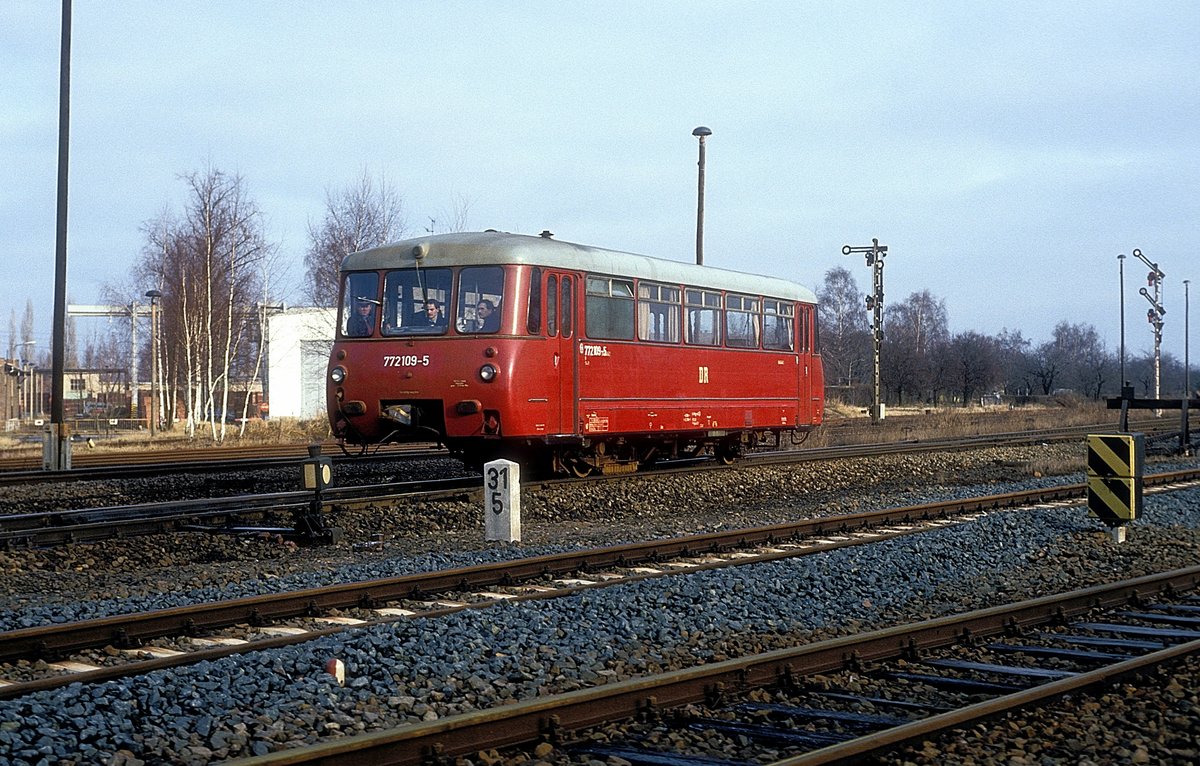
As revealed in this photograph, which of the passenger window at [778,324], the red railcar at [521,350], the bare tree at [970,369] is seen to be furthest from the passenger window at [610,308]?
the bare tree at [970,369]

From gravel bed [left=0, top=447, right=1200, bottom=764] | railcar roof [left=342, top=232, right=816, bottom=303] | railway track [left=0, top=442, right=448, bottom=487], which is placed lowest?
gravel bed [left=0, top=447, right=1200, bottom=764]

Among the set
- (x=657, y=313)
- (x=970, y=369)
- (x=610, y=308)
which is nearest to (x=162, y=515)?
(x=610, y=308)

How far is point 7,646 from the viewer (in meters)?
6.66

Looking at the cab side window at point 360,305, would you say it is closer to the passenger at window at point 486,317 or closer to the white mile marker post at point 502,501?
the passenger at window at point 486,317

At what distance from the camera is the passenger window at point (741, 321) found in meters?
18.4

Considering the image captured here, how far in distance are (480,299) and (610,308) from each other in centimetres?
219

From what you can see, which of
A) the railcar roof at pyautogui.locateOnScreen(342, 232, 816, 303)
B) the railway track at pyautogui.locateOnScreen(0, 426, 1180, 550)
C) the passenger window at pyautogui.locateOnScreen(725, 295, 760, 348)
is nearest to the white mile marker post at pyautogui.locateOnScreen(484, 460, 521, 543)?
the railway track at pyautogui.locateOnScreen(0, 426, 1180, 550)

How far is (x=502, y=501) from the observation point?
11523 mm

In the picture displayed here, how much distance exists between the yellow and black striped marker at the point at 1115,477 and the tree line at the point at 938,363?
128 ft

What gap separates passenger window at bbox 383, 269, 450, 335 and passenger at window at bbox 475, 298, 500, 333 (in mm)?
452

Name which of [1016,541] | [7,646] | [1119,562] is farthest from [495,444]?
[7,646]

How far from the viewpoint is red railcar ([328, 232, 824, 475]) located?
46.7ft

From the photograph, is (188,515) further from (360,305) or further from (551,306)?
(551,306)

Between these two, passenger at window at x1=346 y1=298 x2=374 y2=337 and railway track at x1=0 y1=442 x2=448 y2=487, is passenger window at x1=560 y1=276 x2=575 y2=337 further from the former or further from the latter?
railway track at x1=0 y1=442 x2=448 y2=487
